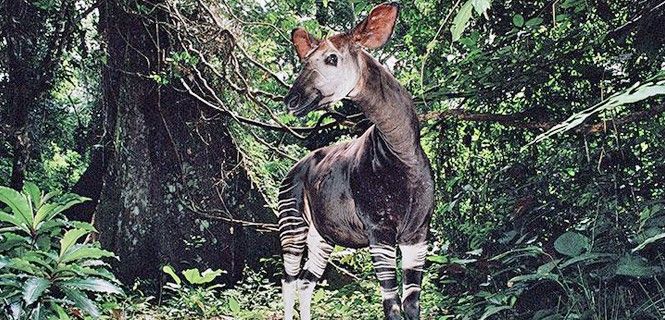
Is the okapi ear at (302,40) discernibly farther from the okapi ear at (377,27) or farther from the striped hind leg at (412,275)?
the striped hind leg at (412,275)

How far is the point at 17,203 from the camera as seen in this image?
229cm

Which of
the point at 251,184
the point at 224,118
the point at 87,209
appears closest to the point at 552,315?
the point at 251,184

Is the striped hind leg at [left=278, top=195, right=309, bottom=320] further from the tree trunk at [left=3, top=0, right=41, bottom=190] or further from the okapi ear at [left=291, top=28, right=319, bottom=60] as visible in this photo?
the tree trunk at [left=3, top=0, right=41, bottom=190]

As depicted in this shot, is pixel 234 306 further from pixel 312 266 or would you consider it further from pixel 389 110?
pixel 389 110

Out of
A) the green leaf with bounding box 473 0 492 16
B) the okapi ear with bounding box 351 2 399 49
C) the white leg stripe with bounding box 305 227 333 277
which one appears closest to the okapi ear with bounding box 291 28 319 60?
the okapi ear with bounding box 351 2 399 49

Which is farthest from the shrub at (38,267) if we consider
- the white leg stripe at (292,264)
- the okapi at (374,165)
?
the okapi at (374,165)

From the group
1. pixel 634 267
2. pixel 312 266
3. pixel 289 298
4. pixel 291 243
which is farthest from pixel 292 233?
pixel 634 267

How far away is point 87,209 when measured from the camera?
4945mm

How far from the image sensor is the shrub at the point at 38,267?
211 cm

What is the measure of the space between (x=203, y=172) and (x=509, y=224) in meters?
2.06

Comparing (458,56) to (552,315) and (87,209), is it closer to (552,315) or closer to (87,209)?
(552,315)

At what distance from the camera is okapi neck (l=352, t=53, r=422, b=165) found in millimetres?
2178

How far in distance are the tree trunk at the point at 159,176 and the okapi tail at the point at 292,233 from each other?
1.48 meters

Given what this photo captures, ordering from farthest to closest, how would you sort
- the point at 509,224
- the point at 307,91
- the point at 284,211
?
the point at 509,224 → the point at 284,211 → the point at 307,91
